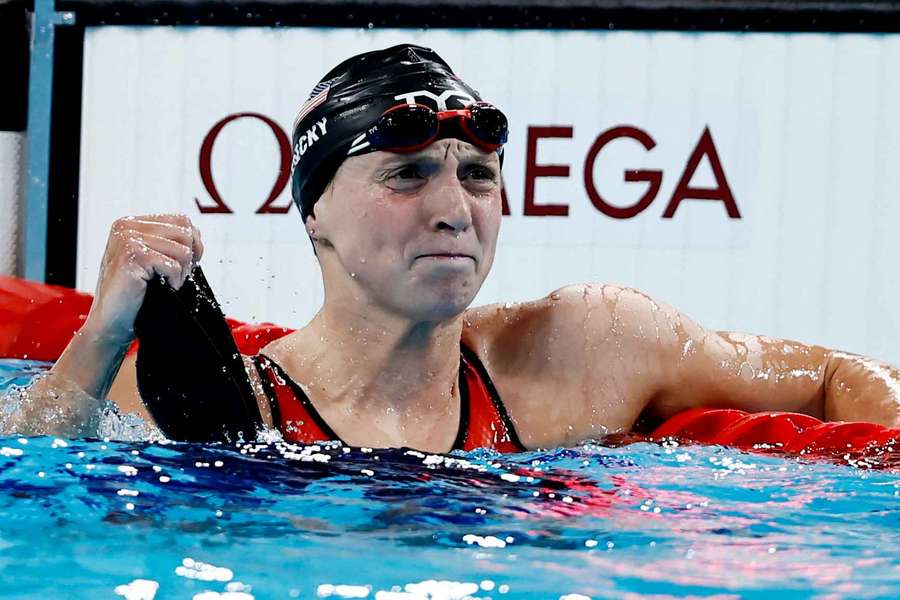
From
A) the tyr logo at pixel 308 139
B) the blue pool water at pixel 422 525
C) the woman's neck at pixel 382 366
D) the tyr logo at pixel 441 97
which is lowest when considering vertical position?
the blue pool water at pixel 422 525

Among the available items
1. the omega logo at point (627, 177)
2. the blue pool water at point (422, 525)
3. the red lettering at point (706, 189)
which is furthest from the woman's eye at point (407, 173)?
the red lettering at point (706, 189)

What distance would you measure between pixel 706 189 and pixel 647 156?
257mm

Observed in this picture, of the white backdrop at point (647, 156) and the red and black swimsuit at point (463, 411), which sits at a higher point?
the white backdrop at point (647, 156)

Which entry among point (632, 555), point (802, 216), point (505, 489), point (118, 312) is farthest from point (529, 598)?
point (802, 216)

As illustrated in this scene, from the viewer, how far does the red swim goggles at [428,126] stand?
2.17 m

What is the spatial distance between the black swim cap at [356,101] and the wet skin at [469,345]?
0.05 metres

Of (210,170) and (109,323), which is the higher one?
(210,170)

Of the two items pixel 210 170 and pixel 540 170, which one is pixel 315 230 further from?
pixel 210 170

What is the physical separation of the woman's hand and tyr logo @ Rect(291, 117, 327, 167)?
1.42 feet

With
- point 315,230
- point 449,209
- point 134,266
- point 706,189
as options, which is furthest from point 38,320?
point 706,189

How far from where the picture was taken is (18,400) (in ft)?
6.79

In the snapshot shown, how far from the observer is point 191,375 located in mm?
2064

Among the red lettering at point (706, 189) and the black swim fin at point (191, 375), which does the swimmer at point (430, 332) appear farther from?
the red lettering at point (706, 189)

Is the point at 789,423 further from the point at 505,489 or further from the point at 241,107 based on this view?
the point at 241,107
